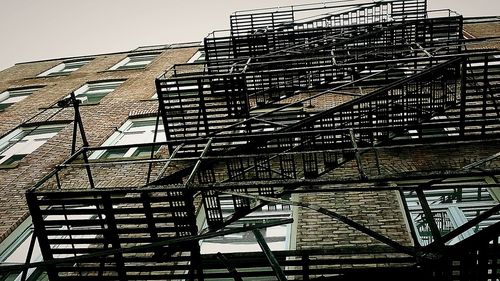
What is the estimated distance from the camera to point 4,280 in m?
6.92

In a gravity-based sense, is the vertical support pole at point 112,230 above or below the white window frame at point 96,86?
below

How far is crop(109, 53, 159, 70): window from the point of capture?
64.6 feet

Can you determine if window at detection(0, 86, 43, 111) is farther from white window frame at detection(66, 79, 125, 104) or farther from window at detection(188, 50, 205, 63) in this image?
window at detection(188, 50, 205, 63)

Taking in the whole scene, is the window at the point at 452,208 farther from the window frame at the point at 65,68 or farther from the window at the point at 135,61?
the window frame at the point at 65,68

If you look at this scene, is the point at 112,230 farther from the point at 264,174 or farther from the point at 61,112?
the point at 61,112

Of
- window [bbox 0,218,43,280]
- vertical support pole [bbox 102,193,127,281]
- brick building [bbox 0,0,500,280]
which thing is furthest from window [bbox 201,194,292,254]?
window [bbox 0,218,43,280]

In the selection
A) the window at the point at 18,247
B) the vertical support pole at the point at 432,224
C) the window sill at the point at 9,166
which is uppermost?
the vertical support pole at the point at 432,224

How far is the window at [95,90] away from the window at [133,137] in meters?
4.42

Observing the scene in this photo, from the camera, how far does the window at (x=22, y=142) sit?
12.1 metres

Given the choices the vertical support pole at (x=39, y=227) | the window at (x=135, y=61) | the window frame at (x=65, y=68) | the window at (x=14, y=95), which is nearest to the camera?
the vertical support pole at (x=39, y=227)

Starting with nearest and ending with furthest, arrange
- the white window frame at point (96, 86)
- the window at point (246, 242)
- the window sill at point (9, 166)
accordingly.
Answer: the window at point (246, 242) < the window sill at point (9, 166) < the white window frame at point (96, 86)

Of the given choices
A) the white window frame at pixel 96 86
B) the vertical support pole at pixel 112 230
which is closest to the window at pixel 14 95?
the white window frame at pixel 96 86

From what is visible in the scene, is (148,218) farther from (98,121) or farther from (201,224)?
(98,121)

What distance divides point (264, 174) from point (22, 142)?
9684mm
